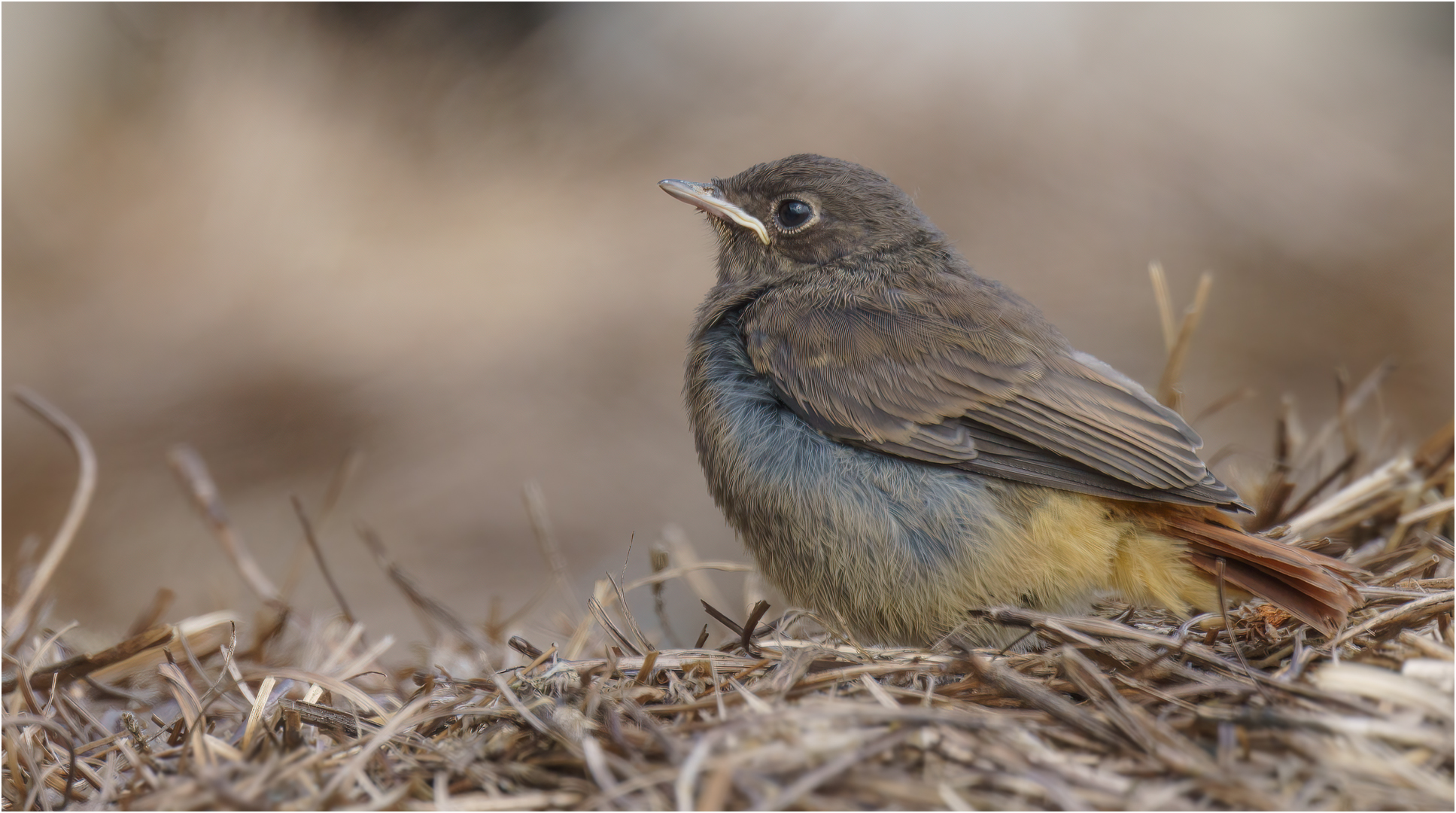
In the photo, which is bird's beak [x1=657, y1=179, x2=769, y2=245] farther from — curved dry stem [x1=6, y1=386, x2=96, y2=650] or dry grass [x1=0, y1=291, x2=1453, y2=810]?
curved dry stem [x1=6, y1=386, x2=96, y2=650]

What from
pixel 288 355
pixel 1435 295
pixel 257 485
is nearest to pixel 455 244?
pixel 288 355

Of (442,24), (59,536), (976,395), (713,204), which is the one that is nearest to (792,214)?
(713,204)

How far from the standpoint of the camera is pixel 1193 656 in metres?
2.52

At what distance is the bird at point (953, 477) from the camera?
303cm

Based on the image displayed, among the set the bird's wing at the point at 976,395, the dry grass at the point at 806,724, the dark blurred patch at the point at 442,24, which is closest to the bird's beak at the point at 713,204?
the bird's wing at the point at 976,395

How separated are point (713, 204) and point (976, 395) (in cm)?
128

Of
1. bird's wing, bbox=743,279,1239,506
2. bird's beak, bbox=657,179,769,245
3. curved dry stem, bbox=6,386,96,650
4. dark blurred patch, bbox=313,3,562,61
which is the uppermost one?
dark blurred patch, bbox=313,3,562,61

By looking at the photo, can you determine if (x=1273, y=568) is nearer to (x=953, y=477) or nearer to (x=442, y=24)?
(x=953, y=477)

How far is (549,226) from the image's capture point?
730 centimetres

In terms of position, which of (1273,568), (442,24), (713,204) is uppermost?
(442,24)

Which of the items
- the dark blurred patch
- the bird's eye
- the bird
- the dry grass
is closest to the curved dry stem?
the dry grass

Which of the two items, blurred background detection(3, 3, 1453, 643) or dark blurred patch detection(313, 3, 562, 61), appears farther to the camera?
dark blurred patch detection(313, 3, 562, 61)

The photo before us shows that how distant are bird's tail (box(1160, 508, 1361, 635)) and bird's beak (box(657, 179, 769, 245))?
5.51 ft

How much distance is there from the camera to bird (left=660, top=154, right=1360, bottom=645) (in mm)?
3029
